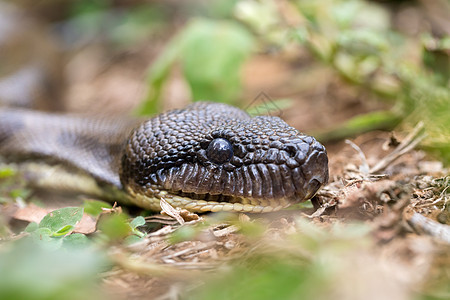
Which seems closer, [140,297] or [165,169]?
[140,297]

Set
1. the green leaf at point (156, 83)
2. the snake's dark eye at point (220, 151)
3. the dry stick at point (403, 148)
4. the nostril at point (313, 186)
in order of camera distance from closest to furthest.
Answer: the nostril at point (313, 186)
the snake's dark eye at point (220, 151)
the dry stick at point (403, 148)
the green leaf at point (156, 83)

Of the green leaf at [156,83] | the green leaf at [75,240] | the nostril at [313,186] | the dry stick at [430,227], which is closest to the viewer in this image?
the dry stick at [430,227]

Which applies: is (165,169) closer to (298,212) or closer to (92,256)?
(298,212)

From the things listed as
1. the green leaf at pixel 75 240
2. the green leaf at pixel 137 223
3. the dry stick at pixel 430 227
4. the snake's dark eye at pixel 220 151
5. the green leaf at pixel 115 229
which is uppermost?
the dry stick at pixel 430 227

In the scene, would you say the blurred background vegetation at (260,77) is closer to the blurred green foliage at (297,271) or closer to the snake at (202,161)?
the blurred green foliage at (297,271)

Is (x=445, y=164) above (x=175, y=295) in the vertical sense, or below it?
above

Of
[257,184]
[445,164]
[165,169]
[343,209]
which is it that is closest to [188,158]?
[165,169]

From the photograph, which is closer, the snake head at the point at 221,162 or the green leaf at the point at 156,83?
the snake head at the point at 221,162

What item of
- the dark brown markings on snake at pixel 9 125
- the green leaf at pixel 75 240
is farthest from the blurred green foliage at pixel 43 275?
the dark brown markings on snake at pixel 9 125

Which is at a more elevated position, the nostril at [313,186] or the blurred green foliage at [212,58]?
the blurred green foliage at [212,58]
